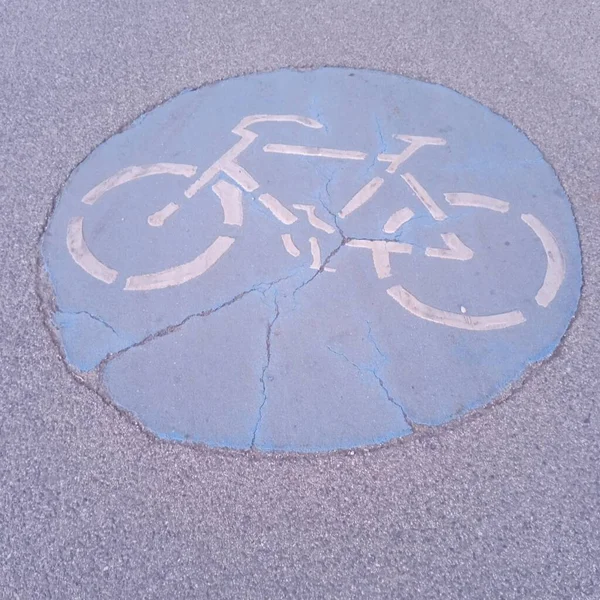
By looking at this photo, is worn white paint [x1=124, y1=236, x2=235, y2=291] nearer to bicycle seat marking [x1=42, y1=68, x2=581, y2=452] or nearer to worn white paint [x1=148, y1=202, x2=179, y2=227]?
bicycle seat marking [x1=42, y1=68, x2=581, y2=452]

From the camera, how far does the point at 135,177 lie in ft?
11.6

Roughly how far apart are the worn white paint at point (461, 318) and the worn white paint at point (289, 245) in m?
0.57

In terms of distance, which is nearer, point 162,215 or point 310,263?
point 310,263

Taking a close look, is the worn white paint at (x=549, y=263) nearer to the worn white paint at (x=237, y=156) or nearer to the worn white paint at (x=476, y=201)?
the worn white paint at (x=476, y=201)

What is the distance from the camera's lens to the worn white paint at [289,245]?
321 cm

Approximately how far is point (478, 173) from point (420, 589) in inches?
86.9

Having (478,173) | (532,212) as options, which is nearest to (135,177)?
(478,173)

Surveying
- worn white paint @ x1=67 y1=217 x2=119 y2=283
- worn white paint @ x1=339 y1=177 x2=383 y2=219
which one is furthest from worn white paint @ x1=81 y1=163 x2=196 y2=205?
worn white paint @ x1=339 y1=177 x2=383 y2=219

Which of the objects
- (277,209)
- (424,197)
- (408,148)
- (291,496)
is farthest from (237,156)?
(291,496)

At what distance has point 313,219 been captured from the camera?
333 centimetres

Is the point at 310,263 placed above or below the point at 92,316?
above

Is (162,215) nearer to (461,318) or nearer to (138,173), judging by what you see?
(138,173)

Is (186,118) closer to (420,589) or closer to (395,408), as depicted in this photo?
(395,408)

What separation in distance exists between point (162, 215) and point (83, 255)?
459 mm
